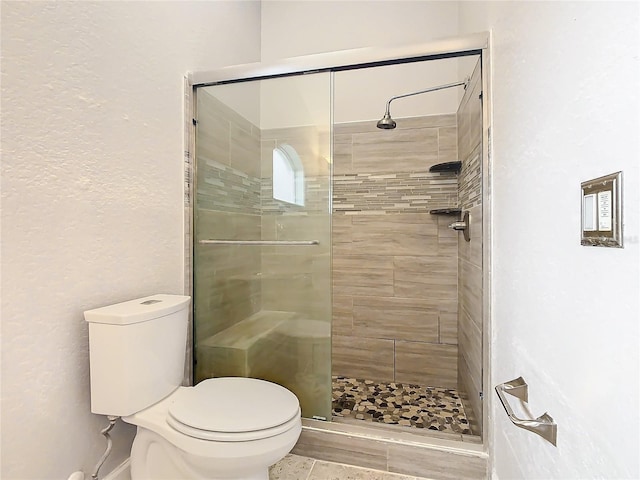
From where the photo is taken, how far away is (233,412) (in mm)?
1246

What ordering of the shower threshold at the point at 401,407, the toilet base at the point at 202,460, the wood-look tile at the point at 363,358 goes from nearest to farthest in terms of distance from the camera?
the toilet base at the point at 202,460
the shower threshold at the point at 401,407
the wood-look tile at the point at 363,358

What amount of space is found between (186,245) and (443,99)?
1899mm

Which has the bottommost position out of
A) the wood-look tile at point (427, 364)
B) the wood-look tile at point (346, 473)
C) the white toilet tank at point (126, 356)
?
the wood-look tile at point (346, 473)

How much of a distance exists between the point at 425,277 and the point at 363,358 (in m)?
0.73

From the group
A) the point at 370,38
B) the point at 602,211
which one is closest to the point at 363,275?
the point at 370,38

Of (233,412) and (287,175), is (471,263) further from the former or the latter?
(233,412)

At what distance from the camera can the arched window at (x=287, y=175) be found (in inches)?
71.0

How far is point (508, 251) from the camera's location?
49.3 inches

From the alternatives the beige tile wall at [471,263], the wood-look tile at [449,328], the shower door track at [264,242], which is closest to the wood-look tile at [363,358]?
the wood-look tile at [449,328]

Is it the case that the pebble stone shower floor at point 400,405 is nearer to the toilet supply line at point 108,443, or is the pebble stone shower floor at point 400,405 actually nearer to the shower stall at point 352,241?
the shower stall at point 352,241

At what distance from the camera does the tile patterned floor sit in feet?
5.00

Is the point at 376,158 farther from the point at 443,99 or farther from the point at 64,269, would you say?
the point at 64,269

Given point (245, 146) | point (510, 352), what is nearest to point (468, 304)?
point (510, 352)

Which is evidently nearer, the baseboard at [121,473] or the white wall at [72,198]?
the white wall at [72,198]
